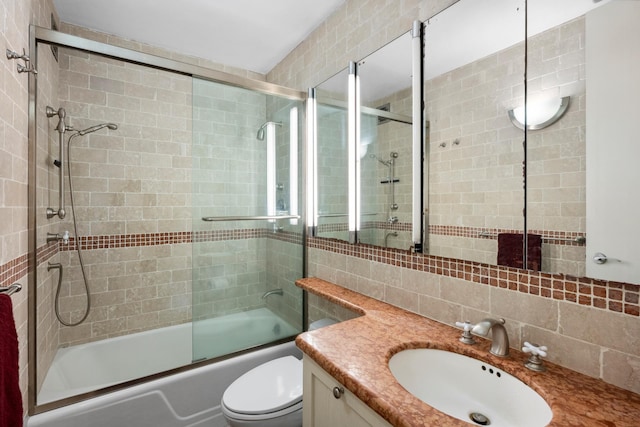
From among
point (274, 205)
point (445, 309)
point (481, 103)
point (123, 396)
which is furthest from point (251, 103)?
point (123, 396)

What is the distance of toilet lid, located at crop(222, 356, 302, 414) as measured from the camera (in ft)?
4.58

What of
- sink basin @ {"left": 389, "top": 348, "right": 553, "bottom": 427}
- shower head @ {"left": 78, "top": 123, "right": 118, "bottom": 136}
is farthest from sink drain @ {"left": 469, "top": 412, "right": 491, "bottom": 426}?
shower head @ {"left": 78, "top": 123, "right": 118, "bottom": 136}

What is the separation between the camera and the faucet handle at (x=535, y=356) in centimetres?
90

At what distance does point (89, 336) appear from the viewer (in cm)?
225

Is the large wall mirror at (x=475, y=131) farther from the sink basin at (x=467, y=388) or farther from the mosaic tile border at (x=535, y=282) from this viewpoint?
the sink basin at (x=467, y=388)

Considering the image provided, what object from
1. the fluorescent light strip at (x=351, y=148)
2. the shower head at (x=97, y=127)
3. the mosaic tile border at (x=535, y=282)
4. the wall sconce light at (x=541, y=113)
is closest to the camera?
the mosaic tile border at (x=535, y=282)

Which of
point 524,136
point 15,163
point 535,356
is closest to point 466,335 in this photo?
point 535,356

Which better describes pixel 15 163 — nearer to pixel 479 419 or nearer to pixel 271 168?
pixel 271 168

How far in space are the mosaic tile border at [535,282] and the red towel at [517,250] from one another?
0.03m

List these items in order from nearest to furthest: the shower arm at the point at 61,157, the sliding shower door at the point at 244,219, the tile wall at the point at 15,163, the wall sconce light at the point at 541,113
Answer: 1. the wall sconce light at the point at 541,113
2. the tile wall at the point at 15,163
3. the shower arm at the point at 61,157
4. the sliding shower door at the point at 244,219

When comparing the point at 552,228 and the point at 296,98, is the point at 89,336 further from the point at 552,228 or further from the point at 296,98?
the point at 552,228

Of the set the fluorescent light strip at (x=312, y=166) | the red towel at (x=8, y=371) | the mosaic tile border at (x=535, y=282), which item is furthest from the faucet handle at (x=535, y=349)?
the red towel at (x=8, y=371)

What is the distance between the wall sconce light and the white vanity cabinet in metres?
1.07

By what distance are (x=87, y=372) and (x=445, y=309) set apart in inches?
97.5
